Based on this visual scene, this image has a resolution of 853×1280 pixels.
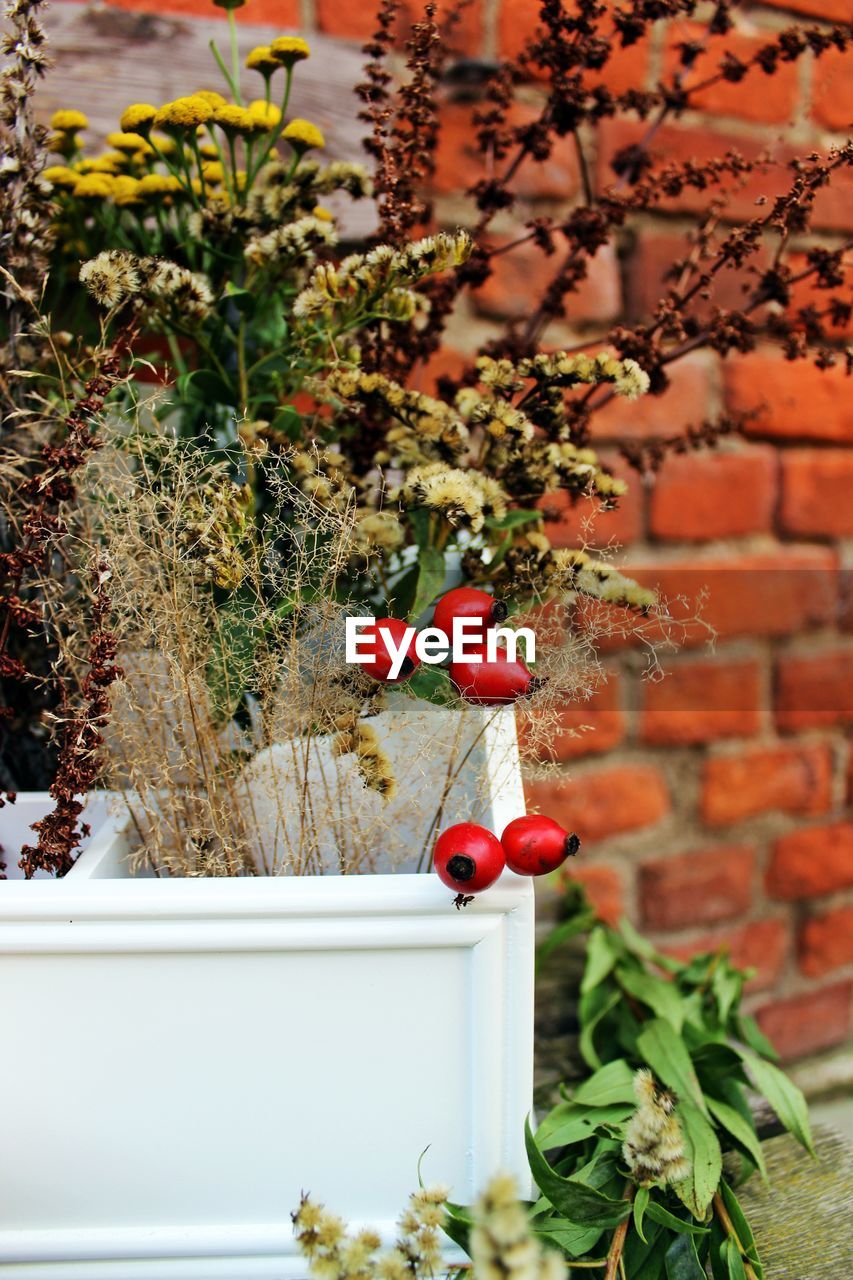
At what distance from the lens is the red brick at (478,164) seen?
920mm

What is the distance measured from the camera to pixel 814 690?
1128mm

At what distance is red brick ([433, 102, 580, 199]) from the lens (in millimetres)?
920

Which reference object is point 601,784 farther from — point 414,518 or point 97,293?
point 97,293

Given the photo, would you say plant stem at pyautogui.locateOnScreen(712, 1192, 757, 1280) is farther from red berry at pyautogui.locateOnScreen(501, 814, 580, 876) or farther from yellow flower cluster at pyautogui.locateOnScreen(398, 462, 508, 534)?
yellow flower cluster at pyautogui.locateOnScreen(398, 462, 508, 534)

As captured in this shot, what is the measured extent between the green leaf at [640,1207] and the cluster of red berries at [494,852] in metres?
0.14

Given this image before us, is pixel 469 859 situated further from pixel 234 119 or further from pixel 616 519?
pixel 616 519

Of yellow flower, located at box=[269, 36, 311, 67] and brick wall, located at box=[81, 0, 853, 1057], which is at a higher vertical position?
yellow flower, located at box=[269, 36, 311, 67]

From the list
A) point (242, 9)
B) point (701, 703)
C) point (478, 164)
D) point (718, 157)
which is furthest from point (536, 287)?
point (701, 703)

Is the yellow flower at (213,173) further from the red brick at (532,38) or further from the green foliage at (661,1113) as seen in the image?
the green foliage at (661,1113)

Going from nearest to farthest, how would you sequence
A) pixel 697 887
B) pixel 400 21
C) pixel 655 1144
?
pixel 655 1144 → pixel 400 21 → pixel 697 887

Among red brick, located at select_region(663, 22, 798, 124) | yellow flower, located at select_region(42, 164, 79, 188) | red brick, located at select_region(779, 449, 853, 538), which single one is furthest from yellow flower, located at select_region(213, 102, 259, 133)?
red brick, located at select_region(779, 449, 853, 538)

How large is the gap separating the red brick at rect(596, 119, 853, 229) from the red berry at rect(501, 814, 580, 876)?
0.71 m

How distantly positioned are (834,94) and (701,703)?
62cm

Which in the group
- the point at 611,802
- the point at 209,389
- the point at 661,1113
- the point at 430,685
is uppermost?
the point at 209,389
